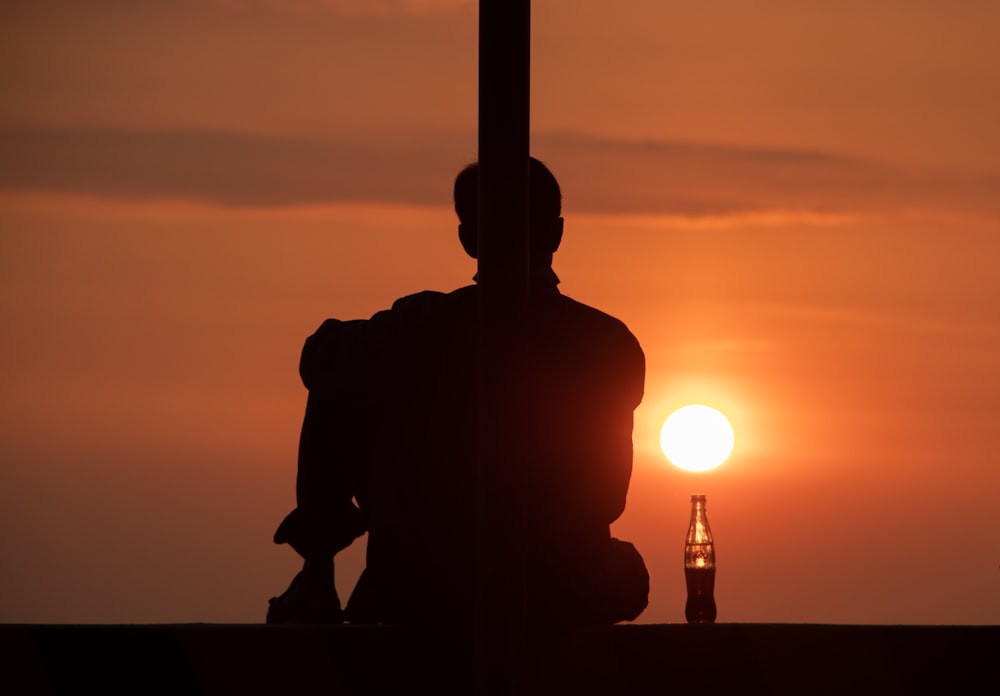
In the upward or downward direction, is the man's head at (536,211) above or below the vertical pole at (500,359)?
above

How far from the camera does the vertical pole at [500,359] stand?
1889 mm

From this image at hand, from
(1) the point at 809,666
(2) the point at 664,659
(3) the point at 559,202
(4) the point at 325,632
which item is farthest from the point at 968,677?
(3) the point at 559,202

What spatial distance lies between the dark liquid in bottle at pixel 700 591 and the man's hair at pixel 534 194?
329 centimetres

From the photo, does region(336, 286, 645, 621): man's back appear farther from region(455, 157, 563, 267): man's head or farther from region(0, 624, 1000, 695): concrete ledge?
region(0, 624, 1000, 695): concrete ledge

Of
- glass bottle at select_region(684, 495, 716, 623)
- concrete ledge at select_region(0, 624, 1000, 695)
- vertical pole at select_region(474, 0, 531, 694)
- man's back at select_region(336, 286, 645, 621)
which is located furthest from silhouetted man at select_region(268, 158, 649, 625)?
glass bottle at select_region(684, 495, 716, 623)

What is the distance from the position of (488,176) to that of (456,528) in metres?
1.38

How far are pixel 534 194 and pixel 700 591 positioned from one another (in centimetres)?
349

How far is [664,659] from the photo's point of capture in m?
2.42

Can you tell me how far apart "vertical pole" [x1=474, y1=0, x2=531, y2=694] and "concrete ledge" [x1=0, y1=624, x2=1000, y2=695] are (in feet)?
1.66

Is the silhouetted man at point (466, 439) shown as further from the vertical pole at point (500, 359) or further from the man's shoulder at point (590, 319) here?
the vertical pole at point (500, 359)

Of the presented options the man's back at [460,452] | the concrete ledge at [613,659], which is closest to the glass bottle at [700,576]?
the man's back at [460,452]

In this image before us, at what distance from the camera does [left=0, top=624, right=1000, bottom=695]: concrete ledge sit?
2.29m

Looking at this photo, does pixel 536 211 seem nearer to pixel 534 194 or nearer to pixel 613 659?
pixel 534 194

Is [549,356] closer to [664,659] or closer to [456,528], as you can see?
[456,528]
